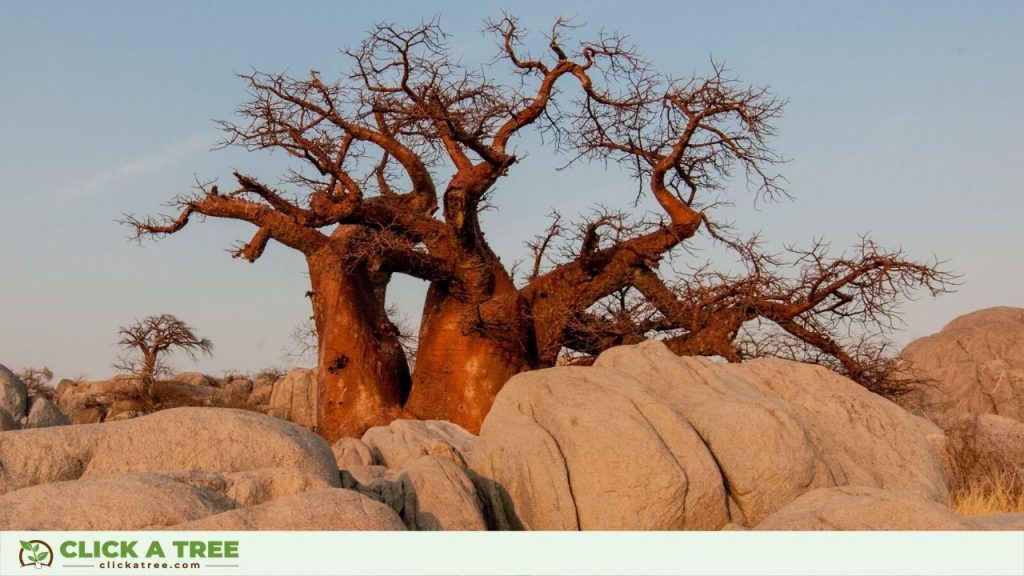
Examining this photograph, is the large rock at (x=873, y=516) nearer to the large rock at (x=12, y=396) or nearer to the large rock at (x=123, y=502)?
the large rock at (x=123, y=502)

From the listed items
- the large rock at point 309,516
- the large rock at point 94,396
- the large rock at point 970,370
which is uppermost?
the large rock at point 94,396

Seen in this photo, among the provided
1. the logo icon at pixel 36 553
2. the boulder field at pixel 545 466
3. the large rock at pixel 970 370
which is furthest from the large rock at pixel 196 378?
the logo icon at pixel 36 553

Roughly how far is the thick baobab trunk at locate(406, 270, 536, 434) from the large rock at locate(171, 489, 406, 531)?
315 inches

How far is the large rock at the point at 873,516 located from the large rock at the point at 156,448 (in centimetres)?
321

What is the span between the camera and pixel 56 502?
236 inches

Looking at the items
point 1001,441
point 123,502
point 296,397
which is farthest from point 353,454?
point 296,397

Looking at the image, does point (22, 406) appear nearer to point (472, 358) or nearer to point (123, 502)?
point (472, 358)

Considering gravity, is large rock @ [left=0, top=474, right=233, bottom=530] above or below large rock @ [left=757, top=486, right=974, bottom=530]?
above

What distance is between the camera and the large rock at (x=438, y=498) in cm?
708

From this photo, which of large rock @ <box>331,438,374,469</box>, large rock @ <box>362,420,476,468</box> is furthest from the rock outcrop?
large rock @ <box>331,438,374,469</box>

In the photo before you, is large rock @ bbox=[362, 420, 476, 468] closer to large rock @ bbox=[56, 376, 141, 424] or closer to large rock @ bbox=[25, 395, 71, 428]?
large rock @ bbox=[25, 395, 71, 428]

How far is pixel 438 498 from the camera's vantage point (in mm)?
7277

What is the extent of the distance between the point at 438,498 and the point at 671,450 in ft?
5.54

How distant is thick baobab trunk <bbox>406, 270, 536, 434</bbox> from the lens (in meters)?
14.1
